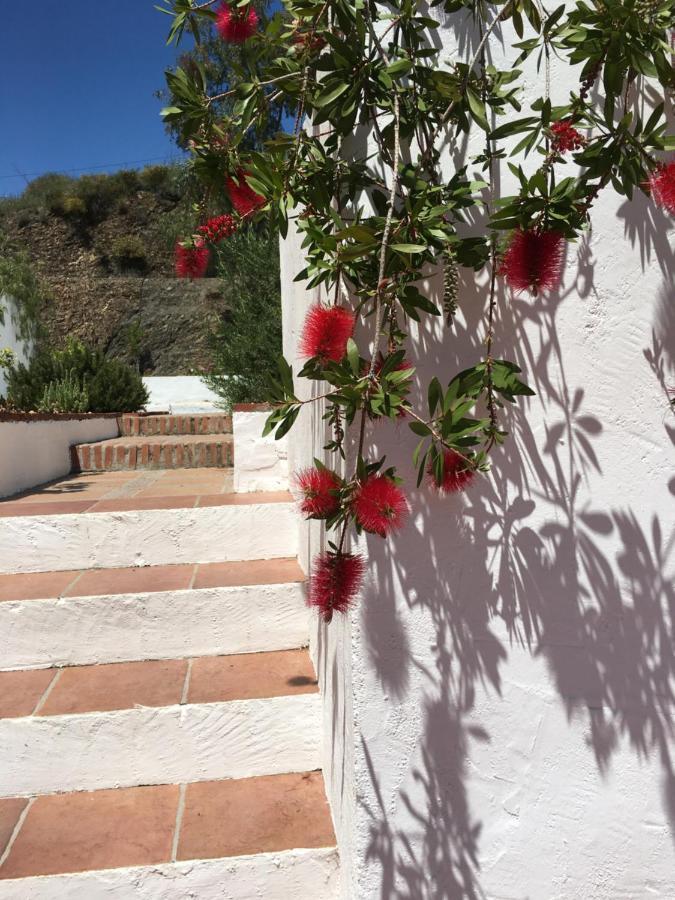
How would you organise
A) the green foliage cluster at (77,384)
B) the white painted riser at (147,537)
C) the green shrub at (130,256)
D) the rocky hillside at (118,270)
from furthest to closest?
the green shrub at (130,256), the rocky hillside at (118,270), the green foliage cluster at (77,384), the white painted riser at (147,537)

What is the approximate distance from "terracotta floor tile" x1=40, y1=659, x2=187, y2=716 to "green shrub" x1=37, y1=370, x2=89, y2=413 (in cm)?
377

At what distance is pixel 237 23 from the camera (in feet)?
4.30

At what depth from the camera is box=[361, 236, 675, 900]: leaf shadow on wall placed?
1.31 metres

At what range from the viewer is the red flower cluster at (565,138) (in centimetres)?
111

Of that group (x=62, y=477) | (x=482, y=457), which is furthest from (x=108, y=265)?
(x=482, y=457)

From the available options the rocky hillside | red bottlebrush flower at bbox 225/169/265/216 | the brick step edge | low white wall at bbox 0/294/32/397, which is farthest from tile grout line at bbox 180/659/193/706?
the rocky hillside

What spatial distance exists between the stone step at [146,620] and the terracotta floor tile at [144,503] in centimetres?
36

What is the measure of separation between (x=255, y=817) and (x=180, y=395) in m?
7.91

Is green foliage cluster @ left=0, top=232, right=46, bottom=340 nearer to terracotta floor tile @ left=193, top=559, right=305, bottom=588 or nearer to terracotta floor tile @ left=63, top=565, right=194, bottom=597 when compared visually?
terracotta floor tile @ left=63, top=565, right=194, bottom=597

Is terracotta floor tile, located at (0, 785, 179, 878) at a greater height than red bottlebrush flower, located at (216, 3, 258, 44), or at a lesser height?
lesser

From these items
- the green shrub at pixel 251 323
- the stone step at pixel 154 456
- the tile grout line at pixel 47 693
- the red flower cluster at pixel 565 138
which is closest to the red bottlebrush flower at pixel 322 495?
the red flower cluster at pixel 565 138

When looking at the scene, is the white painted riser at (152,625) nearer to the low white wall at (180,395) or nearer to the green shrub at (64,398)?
the green shrub at (64,398)

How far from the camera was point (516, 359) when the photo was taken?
1.32 meters

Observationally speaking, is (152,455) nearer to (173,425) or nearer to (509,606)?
(173,425)
